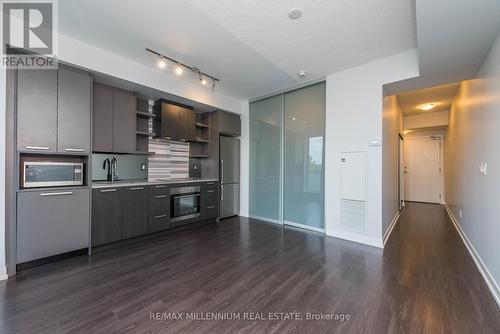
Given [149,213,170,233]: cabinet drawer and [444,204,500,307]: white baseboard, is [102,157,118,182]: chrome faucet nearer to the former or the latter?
[149,213,170,233]: cabinet drawer

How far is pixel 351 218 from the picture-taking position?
330cm

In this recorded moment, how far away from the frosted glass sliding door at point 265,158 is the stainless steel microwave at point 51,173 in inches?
123

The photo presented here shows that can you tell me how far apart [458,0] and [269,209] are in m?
3.82

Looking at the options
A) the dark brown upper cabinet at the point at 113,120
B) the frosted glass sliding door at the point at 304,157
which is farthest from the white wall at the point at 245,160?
the dark brown upper cabinet at the point at 113,120

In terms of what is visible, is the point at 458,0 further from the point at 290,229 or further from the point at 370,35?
the point at 290,229

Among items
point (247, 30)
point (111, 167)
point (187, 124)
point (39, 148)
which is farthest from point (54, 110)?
point (247, 30)

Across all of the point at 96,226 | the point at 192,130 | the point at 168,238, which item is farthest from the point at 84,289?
the point at 192,130

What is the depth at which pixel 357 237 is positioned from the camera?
10.6 ft

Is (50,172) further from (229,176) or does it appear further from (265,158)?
(265,158)

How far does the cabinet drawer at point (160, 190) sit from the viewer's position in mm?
3352

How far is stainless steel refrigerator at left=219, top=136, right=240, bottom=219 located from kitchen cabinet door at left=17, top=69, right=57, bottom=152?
270 centimetres

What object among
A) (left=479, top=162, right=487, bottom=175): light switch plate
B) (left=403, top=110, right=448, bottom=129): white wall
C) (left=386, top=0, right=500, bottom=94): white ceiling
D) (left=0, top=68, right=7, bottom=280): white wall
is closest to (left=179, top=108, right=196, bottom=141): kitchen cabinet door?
(left=0, top=68, right=7, bottom=280): white wall

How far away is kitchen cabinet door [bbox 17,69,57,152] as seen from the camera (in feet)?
7.29

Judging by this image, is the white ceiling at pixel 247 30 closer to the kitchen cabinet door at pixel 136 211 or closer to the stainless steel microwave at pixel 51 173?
the stainless steel microwave at pixel 51 173
